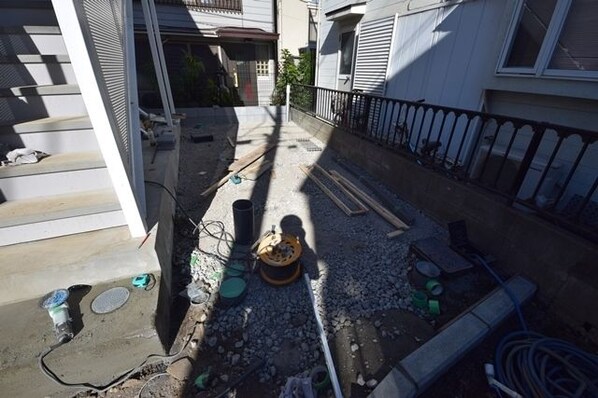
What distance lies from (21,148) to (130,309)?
5.70 ft

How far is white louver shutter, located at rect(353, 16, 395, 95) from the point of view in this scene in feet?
16.9

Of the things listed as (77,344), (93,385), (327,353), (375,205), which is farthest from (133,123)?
(375,205)

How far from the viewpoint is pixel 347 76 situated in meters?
6.79

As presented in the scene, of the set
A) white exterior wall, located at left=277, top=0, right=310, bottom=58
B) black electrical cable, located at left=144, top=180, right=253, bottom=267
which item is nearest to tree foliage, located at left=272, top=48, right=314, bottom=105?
white exterior wall, located at left=277, top=0, right=310, bottom=58

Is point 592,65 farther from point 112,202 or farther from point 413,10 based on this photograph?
point 112,202

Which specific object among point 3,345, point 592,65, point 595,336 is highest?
point 592,65

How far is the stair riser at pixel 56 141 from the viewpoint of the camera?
211 cm

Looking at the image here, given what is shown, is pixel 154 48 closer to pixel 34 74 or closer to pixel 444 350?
pixel 34 74

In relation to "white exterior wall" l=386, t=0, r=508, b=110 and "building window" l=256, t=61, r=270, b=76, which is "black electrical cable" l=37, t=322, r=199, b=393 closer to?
"white exterior wall" l=386, t=0, r=508, b=110

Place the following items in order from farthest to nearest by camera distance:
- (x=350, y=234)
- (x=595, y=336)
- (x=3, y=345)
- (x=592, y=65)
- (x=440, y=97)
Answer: (x=440, y=97), (x=350, y=234), (x=592, y=65), (x=595, y=336), (x=3, y=345)

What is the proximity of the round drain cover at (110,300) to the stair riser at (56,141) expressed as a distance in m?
1.32

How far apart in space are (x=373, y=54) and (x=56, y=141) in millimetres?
5617

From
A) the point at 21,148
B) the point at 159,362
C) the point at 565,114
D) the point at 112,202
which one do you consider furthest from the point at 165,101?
the point at 565,114

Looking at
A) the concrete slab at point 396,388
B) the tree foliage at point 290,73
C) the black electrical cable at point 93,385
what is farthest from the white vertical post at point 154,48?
the tree foliage at point 290,73
